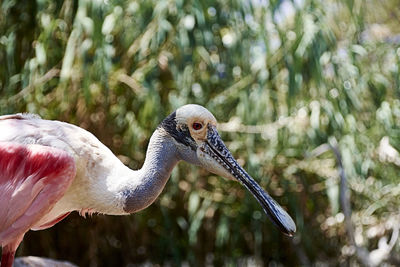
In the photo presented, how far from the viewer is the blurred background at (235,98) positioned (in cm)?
450

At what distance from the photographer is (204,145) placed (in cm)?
284

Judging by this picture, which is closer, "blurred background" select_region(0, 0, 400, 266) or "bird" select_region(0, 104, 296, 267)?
"bird" select_region(0, 104, 296, 267)

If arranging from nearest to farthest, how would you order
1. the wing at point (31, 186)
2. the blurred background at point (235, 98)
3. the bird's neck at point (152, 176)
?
the wing at point (31, 186) → the bird's neck at point (152, 176) → the blurred background at point (235, 98)

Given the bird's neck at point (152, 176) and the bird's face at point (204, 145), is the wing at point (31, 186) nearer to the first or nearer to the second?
the bird's neck at point (152, 176)

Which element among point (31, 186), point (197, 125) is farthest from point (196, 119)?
point (31, 186)

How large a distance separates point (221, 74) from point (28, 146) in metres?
2.30

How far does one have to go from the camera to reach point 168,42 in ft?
15.3

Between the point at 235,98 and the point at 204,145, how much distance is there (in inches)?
77.7

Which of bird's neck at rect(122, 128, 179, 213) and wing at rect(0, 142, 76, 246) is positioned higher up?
wing at rect(0, 142, 76, 246)

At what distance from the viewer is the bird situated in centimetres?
265

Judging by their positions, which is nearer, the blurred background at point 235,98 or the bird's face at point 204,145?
the bird's face at point 204,145

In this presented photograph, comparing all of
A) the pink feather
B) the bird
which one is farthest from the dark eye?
the pink feather

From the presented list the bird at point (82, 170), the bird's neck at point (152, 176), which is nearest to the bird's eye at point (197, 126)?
the bird at point (82, 170)

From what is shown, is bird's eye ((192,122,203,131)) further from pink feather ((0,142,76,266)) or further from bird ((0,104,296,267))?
pink feather ((0,142,76,266))
